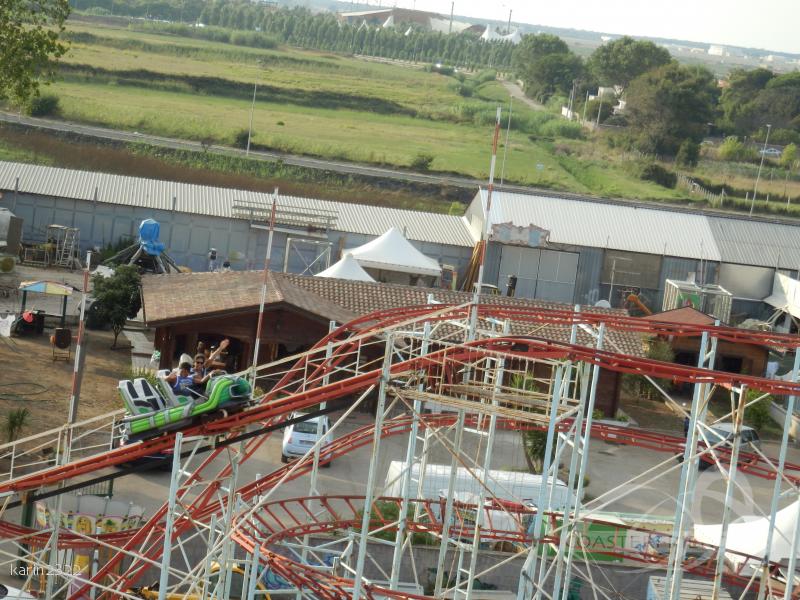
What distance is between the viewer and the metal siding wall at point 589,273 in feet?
166

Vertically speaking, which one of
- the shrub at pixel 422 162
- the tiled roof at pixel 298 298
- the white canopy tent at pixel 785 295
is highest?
the shrub at pixel 422 162

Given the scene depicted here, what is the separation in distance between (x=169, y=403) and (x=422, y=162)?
234 feet

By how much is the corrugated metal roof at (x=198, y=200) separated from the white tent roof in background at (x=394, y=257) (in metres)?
2.86

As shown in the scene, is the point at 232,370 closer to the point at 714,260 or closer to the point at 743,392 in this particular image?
the point at 743,392

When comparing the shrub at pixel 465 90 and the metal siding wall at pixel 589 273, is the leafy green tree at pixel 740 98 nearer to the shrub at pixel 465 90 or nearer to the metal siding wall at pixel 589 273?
the shrub at pixel 465 90

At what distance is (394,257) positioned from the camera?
47.9 metres

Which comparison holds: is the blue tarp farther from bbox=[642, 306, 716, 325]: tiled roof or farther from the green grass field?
the green grass field

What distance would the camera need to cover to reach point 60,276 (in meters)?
47.2

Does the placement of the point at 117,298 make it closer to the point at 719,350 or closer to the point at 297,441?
the point at 297,441

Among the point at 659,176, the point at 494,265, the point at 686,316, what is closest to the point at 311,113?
the point at 659,176

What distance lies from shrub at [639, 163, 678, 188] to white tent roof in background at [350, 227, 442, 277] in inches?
1932

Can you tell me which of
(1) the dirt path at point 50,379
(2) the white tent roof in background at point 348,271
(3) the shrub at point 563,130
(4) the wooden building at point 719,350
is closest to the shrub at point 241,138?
(3) the shrub at point 563,130

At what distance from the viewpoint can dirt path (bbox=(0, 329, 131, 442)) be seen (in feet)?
108

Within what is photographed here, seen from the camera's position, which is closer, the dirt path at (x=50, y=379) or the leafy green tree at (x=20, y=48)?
the dirt path at (x=50, y=379)
